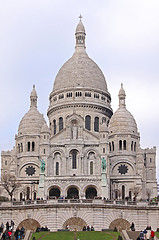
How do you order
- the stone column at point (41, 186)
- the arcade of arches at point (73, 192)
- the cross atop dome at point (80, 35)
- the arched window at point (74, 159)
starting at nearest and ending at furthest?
the stone column at point (41, 186) < the arcade of arches at point (73, 192) < the arched window at point (74, 159) < the cross atop dome at point (80, 35)

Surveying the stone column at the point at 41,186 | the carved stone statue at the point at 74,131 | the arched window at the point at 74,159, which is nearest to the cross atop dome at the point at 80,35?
the carved stone statue at the point at 74,131

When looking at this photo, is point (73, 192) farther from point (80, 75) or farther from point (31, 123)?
point (80, 75)

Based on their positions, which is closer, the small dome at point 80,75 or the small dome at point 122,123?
the small dome at point 122,123

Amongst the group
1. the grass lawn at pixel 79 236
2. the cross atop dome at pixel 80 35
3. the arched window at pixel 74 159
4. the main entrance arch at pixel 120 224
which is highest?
the cross atop dome at pixel 80 35

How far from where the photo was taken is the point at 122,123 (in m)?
130

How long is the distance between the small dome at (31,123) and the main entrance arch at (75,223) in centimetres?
4916

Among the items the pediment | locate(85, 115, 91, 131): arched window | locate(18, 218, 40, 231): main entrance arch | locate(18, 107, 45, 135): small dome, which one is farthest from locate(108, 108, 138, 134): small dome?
locate(18, 218, 40, 231): main entrance arch

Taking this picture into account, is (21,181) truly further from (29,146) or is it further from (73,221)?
(73,221)

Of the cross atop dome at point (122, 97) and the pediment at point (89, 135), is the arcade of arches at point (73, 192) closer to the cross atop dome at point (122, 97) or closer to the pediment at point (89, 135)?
the pediment at point (89, 135)

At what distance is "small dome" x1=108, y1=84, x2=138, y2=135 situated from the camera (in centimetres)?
12905

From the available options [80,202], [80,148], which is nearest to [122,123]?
[80,148]

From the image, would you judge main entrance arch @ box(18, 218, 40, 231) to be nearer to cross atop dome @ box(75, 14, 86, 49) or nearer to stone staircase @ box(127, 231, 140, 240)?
stone staircase @ box(127, 231, 140, 240)

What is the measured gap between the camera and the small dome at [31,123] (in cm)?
13175

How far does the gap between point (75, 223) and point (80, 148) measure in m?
38.7
